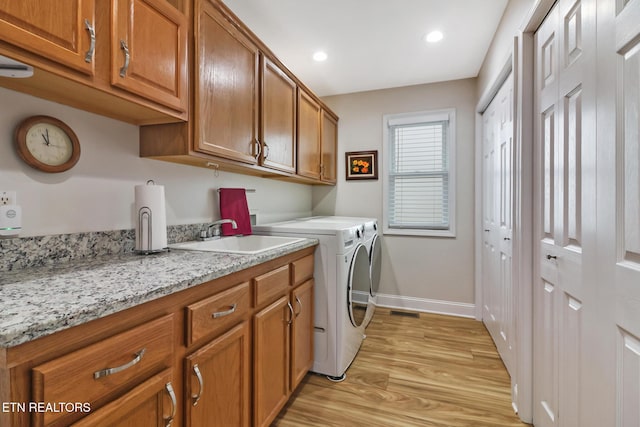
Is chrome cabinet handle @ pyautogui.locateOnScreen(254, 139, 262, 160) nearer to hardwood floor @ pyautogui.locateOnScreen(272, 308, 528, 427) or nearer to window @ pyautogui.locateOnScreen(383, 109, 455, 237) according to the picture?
hardwood floor @ pyautogui.locateOnScreen(272, 308, 528, 427)

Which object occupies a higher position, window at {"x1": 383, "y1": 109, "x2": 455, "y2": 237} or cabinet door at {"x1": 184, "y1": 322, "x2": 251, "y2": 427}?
window at {"x1": 383, "y1": 109, "x2": 455, "y2": 237}

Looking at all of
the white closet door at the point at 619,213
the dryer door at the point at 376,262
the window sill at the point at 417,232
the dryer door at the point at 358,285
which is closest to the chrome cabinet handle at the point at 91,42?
the white closet door at the point at 619,213

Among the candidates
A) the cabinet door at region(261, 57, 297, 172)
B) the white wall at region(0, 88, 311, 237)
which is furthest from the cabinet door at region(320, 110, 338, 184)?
the white wall at region(0, 88, 311, 237)

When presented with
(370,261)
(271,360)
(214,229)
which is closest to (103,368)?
(271,360)

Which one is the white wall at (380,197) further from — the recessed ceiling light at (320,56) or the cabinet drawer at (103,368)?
the cabinet drawer at (103,368)

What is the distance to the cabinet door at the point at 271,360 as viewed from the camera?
4.30ft

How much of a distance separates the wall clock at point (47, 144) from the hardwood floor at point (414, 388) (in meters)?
1.59

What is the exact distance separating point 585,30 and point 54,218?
82.5 inches

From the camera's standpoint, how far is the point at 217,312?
3.52 ft

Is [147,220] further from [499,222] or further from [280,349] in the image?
[499,222]

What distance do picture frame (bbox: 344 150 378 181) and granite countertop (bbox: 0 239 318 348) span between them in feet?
7.24

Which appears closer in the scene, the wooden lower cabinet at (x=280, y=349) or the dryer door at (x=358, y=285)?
the wooden lower cabinet at (x=280, y=349)

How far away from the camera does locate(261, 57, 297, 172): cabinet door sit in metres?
1.96

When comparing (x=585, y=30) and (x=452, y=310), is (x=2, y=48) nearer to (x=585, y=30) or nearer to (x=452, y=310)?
(x=585, y=30)
